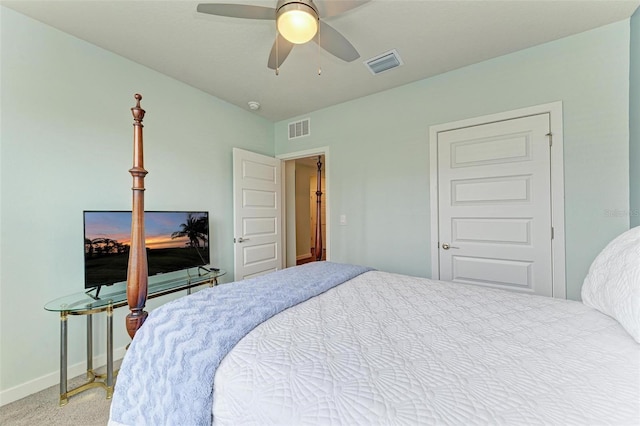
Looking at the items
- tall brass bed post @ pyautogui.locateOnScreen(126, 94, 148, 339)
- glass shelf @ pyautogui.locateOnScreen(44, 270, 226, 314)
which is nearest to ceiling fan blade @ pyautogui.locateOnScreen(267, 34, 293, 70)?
tall brass bed post @ pyautogui.locateOnScreen(126, 94, 148, 339)

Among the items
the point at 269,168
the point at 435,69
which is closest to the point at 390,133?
the point at 435,69

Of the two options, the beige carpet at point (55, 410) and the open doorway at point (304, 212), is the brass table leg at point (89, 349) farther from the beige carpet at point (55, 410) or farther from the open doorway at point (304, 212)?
the open doorway at point (304, 212)

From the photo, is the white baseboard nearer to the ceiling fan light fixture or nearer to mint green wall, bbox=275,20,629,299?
mint green wall, bbox=275,20,629,299

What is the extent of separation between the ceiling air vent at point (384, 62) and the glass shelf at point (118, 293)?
2580 millimetres

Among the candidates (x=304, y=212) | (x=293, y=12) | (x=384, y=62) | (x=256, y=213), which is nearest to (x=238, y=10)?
(x=293, y=12)

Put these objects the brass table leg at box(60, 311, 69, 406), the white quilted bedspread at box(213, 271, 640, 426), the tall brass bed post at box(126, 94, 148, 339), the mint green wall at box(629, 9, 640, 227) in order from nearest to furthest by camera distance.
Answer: the white quilted bedspread at box(213, 271, 640, 426) → the tall brass bed post at box(126, 94, 148, 339) → the brass table leg at box(60, 311, 69, 406) → the mint green wall at box(629, 9, 640, 227)

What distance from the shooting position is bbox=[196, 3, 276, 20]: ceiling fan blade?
4.92ft

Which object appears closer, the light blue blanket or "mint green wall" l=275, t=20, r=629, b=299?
the light blue blanket

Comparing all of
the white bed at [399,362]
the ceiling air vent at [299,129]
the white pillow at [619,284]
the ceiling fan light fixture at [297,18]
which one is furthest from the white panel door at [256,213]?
the white pillow at [619,284]

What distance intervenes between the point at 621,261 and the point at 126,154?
328 cm

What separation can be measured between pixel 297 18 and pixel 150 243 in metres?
2.09

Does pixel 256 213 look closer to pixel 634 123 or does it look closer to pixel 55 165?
pixel 55 165

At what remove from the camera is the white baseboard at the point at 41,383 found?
177 centimetres

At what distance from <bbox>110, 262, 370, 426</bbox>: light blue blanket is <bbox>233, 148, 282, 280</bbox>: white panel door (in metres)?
2.04
